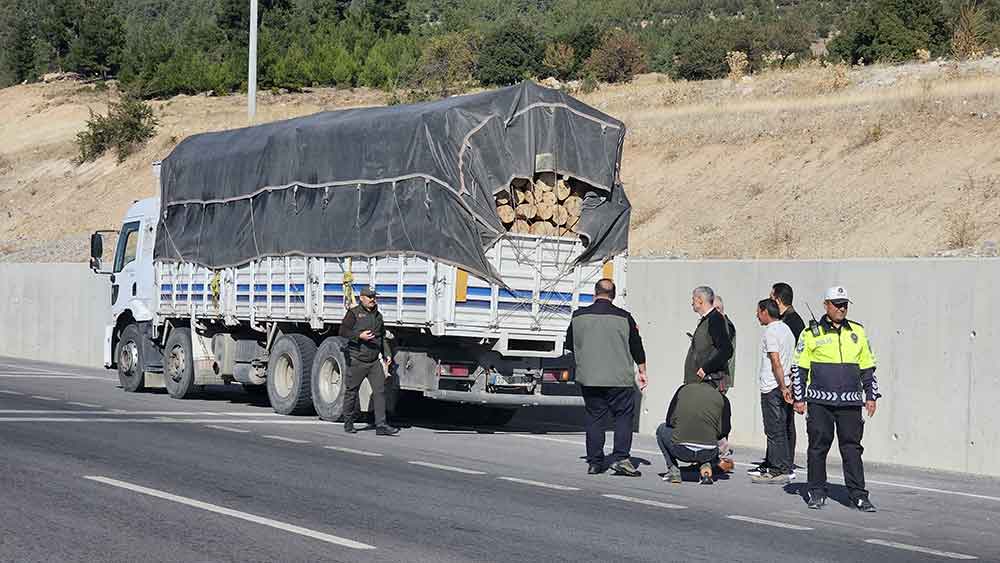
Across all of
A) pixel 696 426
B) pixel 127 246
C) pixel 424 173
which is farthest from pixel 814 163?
pixel 696 426

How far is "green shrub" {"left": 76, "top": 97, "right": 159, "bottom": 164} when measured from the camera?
218 ft

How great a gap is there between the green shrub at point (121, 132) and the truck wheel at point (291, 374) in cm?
4680

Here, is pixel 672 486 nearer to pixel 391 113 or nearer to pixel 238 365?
pixel 391 113

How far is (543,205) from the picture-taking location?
18.6 meters

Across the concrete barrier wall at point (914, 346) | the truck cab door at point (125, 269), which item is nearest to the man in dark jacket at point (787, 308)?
the concrete barrier wall at point (914, 346)

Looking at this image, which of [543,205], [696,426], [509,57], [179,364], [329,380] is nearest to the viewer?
[696,426]

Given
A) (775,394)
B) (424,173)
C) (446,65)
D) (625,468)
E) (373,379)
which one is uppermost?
(446,65)

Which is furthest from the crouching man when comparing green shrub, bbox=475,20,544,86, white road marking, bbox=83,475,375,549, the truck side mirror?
green shrub, bbox=475,20,544,86

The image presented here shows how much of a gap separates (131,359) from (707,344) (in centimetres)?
1364

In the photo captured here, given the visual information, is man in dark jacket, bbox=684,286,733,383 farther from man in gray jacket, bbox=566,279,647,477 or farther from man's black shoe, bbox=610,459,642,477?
man's black shoe, bbox=610,459,642,477

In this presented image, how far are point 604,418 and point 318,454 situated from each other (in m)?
3.12

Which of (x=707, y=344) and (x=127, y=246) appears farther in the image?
(x=127, y=246)

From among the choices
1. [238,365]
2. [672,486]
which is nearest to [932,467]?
[672,486]

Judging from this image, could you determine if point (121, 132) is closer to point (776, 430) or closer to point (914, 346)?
point (914, 346)
